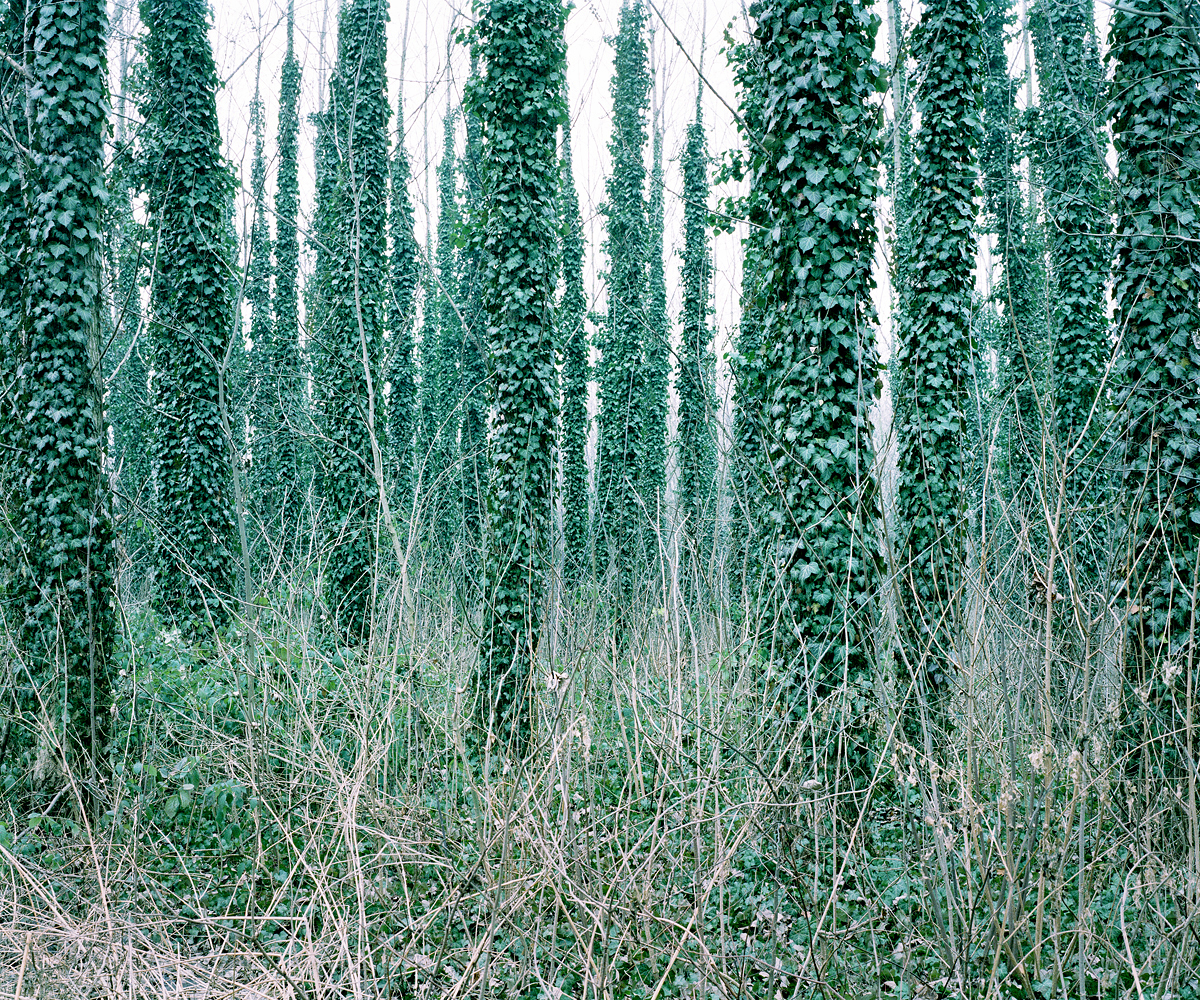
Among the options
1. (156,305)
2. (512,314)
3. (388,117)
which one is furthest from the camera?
(388,117)

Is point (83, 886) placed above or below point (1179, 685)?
below

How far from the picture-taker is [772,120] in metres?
5.89

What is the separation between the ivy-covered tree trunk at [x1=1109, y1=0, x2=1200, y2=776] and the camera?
5.56 m

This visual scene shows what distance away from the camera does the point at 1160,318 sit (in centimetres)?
571

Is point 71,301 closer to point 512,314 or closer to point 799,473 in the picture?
point 512,314

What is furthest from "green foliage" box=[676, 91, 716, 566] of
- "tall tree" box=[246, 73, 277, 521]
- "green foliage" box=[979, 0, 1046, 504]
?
"tall tree" box=[246, 73, 277, 521]

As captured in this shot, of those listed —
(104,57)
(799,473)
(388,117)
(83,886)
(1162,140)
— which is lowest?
(83,886)

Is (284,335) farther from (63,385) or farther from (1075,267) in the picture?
(1075,267)

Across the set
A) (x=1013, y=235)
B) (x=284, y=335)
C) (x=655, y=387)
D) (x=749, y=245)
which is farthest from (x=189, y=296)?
(x=1013, y=235)

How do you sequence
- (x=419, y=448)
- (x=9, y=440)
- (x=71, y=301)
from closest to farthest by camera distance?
(x=71, y=301) → (x=9, y=440) → (x=419, y=448)

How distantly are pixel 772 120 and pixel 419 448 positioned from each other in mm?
19101

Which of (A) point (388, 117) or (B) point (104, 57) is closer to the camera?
(B) point (104, 57)

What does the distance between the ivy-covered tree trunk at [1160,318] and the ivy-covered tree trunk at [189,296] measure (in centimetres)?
1124

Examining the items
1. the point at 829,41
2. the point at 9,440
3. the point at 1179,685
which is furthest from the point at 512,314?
the point at 1179,685
